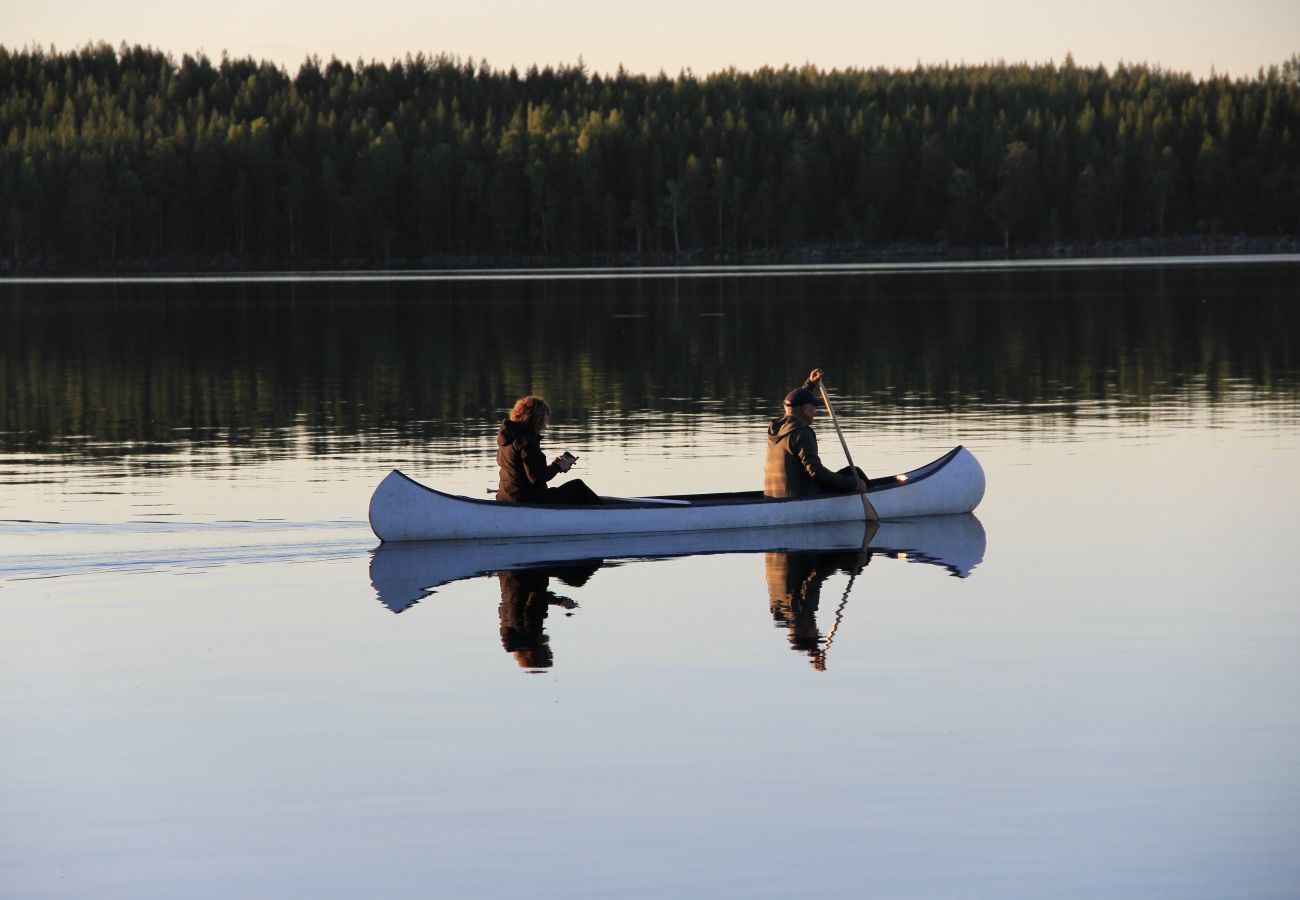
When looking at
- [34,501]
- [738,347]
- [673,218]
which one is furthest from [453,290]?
[34,501]

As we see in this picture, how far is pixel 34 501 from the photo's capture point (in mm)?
23062

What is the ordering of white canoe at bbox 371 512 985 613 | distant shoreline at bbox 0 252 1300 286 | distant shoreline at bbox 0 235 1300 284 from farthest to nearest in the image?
distant shoreline at bbox 0 235 1300 284 → distant shoreline at bbox 0 252 1300 286 → white canoe at bbox 371 512 985 613

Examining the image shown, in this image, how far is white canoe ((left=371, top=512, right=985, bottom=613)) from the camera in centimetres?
1886

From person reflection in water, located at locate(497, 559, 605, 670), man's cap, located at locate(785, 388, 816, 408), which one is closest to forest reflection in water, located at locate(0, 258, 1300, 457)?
person reflection in water, located at locate(497, 559, 605, 670)

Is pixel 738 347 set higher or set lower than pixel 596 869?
higher

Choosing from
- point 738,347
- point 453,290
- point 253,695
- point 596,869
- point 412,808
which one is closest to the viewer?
point 596,869

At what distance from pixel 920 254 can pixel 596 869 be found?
7094 inches

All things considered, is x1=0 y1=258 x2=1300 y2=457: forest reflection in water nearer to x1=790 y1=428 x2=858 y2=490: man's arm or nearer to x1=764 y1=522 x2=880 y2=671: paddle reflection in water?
x1=790 y1=428 x2=858 y2=490: man's arm

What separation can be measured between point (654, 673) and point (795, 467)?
7.43 meters

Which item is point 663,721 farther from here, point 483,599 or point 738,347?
point 738,347

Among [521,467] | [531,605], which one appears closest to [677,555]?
[521,467]

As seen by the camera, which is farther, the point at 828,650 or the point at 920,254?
the point at 920,254

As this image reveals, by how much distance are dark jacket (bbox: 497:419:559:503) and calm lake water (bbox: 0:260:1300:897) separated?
657 mm

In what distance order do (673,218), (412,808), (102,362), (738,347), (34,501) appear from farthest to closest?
(673,218), (738,347), (102,362), (34,501), (412,808)
